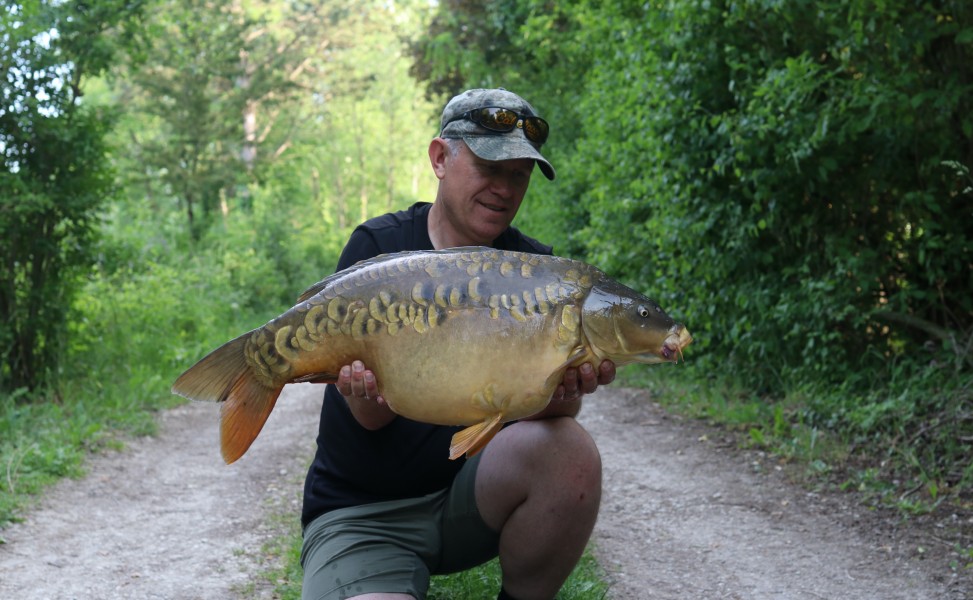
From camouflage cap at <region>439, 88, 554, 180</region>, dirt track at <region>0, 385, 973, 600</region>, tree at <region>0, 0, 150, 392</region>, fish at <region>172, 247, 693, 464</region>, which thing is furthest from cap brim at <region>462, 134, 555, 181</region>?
tree at <region>0, 0, 150, 392</region>

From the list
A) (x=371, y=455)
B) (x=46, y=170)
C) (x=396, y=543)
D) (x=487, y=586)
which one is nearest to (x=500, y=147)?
(x=371, y=455)

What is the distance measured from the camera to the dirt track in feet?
13.6

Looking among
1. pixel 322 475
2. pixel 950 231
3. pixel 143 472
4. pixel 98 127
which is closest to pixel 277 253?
pixel 98 127

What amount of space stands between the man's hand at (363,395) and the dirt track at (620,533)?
1.70 meters

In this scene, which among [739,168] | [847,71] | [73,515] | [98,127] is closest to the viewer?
[73,515]

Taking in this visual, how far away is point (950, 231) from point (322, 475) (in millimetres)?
4916

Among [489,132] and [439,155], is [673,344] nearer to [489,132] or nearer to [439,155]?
[489,132]

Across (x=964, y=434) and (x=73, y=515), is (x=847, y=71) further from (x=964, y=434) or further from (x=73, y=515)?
(x=73, y=515)

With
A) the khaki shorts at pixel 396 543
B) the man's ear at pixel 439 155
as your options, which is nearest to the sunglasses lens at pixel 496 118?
the man's ear at pixel 439 155

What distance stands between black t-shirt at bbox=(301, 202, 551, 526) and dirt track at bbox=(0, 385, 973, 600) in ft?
4.24

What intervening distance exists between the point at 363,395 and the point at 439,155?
3.01 ft

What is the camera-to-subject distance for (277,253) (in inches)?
738

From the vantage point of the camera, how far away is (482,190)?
2.95 metres

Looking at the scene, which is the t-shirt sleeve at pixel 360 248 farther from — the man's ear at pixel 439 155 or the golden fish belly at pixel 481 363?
the golden fish belly at pixel 481 363
